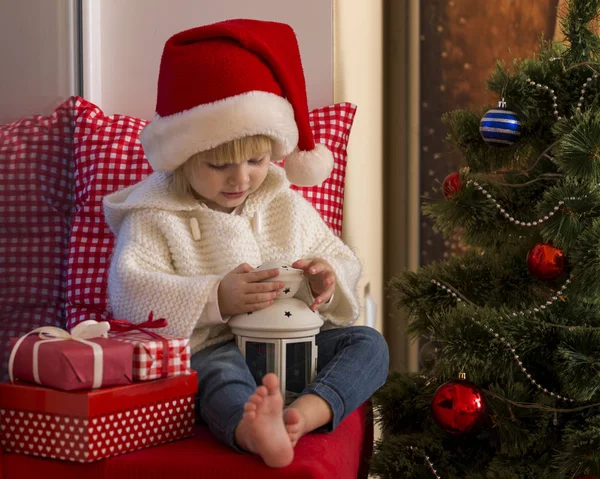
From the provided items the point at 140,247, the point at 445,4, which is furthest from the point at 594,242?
the point at 445,4

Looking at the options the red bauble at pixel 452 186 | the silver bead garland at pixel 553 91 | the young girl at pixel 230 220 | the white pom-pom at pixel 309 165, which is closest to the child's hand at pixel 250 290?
the young girl at pixel 230 220

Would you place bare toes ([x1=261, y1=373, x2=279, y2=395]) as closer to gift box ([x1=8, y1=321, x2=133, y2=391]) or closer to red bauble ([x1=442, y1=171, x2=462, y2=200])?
gift box ([x1=8, y1=321, x2=133, y2=391])

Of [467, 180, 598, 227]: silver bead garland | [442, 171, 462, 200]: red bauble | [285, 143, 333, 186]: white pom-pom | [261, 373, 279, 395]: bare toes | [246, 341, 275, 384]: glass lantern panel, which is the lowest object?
[246, 341, 275, 384]: glass lantern panel

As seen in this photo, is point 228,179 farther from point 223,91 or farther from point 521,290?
point 521,290

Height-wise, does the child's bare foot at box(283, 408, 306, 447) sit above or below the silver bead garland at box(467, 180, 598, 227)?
below

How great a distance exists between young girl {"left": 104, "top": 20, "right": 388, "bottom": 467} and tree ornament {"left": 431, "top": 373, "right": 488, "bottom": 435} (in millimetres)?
111

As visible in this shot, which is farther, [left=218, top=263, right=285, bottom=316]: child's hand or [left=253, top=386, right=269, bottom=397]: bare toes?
[left=218, top=263, right=285, bottom=316]: child's hand

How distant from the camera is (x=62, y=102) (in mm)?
1736

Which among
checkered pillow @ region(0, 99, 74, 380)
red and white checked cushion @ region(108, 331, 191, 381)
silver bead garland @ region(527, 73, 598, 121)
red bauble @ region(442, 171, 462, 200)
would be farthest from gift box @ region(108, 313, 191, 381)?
silver bead garland @ region(527, 73, 598, 121)

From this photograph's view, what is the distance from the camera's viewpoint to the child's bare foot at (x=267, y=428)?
1.00m

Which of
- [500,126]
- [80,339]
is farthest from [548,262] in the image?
[80,339]

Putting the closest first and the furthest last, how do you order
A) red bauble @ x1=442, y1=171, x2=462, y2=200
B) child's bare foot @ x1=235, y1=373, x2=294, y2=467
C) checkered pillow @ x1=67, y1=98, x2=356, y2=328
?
child's bare foot @ x1=235, y1=373, x2=294, y2=467 < red bauble @ x1=442, y1=171, x2=462, y2=200 < checkered pillow @ x1=67, y1=98, x2=356, y2=328

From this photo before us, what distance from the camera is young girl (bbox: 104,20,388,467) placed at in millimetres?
1264

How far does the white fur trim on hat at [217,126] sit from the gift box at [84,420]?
419 mm
